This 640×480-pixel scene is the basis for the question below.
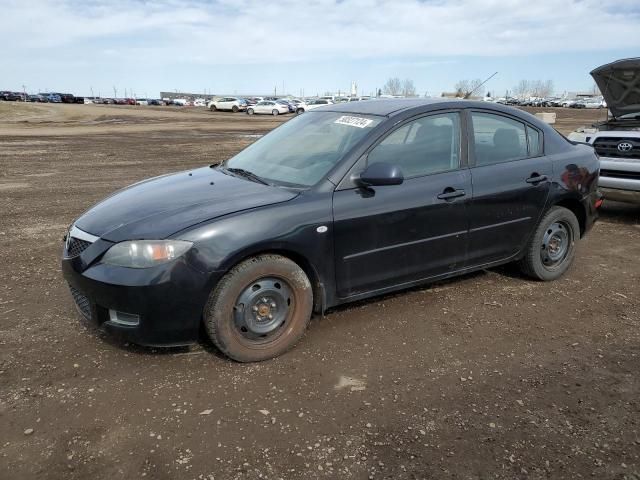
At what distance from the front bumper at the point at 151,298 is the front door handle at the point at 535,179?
2899 mm

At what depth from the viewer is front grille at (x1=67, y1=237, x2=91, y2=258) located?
3.44 metres

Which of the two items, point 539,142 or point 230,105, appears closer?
point 539,142

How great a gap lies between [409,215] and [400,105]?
0.98 m

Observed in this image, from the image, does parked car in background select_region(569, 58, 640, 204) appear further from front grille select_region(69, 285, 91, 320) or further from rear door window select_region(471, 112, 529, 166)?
front grille select_region(69, 285, 91, 320)

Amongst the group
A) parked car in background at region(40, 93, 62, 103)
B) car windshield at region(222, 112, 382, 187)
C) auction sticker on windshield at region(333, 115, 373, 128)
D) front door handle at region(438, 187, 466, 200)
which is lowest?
front door handle at region(438, 187, 466, 200)

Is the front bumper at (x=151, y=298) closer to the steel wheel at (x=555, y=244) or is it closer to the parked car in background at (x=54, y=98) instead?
the steel wheel at (x=555, y=244)

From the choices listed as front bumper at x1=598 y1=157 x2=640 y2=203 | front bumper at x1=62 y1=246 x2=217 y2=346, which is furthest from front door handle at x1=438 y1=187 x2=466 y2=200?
front bumper at x1=598 y1=157 x2=640 y2=203

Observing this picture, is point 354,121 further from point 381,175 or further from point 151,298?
point 151,298

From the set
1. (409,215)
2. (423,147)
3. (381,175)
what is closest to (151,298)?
(381,175)

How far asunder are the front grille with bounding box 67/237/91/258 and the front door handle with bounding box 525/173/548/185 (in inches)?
139

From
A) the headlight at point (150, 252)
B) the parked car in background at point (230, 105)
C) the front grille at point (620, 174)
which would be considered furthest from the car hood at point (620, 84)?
Answer: the parked car in background at point (230, 105)

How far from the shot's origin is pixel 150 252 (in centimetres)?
318

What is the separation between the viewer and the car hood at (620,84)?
7.57 m

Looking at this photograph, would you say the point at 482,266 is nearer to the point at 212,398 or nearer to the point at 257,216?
the point at 257,216
